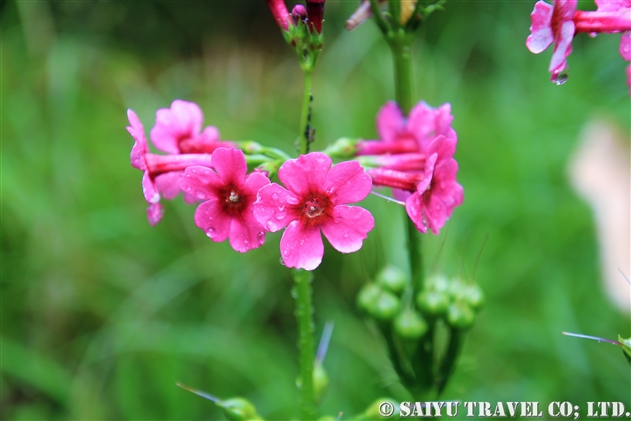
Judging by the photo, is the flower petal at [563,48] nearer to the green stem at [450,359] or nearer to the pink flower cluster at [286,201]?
the pink flower cluster at [286,201]

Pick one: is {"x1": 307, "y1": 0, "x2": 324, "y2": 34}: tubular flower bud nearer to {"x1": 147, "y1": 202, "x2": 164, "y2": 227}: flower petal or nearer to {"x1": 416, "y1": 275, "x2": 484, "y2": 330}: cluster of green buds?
{"x1": 147, "y1": 202, "x2": 164, "y2": 227}: flower petal

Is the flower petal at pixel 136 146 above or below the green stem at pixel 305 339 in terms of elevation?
above

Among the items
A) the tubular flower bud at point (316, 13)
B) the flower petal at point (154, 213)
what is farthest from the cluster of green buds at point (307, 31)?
the flower petal at point (154, 213)

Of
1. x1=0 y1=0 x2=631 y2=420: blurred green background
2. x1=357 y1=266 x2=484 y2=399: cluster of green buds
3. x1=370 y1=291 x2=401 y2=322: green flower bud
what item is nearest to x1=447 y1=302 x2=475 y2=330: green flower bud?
x1=357 y1=266 x2=484 y2=399: cluster of green buds

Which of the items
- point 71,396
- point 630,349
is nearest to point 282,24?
point 630,349

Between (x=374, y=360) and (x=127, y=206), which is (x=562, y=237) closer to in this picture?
(x=374, y=360)

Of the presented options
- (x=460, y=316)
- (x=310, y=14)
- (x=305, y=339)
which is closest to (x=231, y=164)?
(x=310, y=14)
